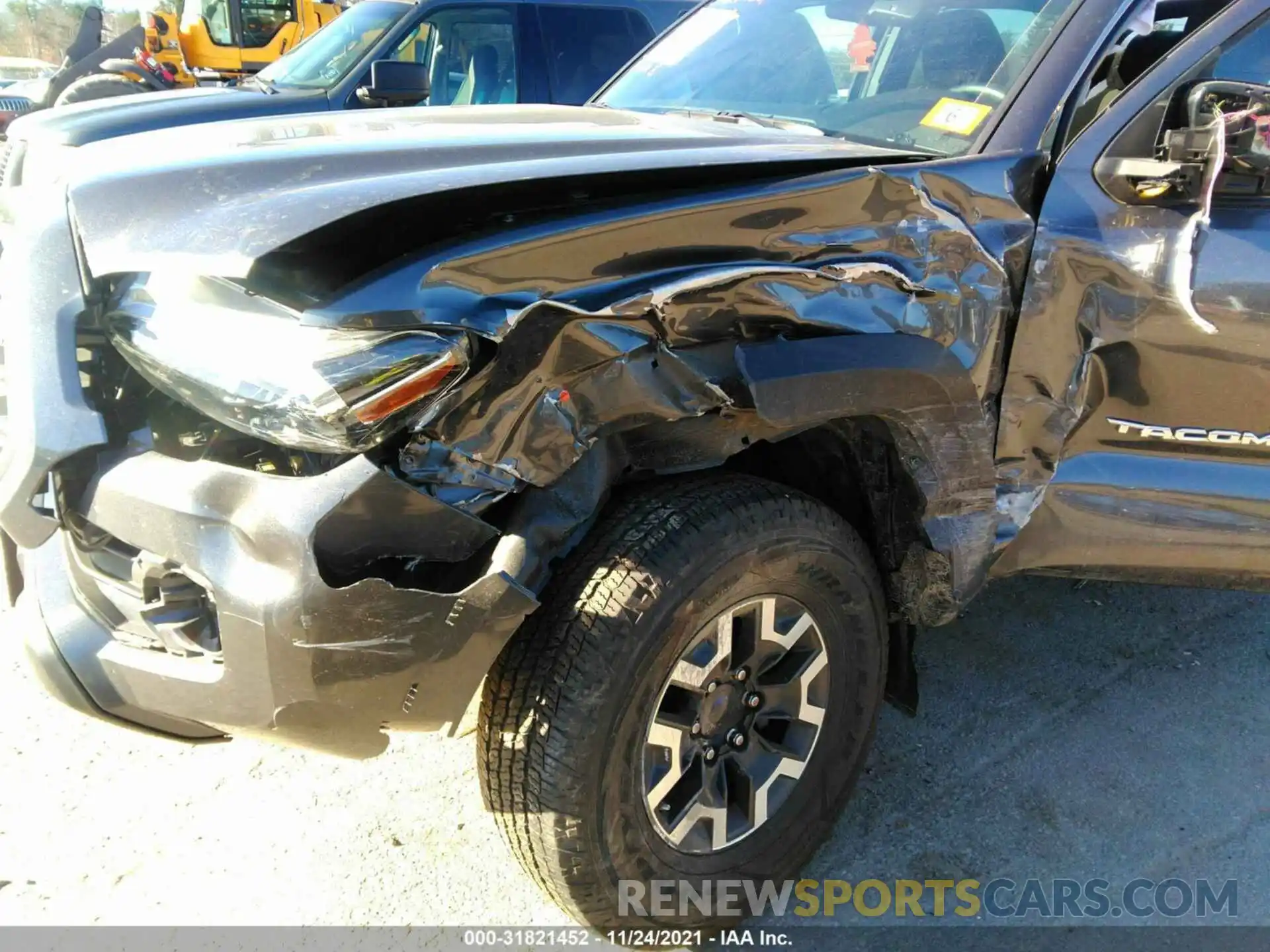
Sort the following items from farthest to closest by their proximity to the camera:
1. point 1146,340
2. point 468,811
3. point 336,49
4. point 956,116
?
point 336,49 < point 468,811 < point 956,116 < point 1146,340

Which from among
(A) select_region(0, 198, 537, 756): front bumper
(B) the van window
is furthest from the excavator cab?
(A) select_region(0, 198, 537, 756): front bumper

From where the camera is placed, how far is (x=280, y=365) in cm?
156

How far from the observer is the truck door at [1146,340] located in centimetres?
219

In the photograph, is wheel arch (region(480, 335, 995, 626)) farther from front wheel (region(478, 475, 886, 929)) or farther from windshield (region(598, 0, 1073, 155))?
windshield (region(598, 0, 1073, 155))

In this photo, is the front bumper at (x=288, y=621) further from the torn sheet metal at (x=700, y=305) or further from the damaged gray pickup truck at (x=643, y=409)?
the torn sheet metal at (x=700, y=305)

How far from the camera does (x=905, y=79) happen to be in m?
2.55

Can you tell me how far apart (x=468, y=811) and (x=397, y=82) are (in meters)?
4.40

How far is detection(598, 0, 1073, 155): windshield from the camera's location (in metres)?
2.39

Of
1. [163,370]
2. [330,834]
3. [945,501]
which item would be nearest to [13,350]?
[163,370]

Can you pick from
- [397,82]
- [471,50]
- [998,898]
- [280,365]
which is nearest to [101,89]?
[471,50]

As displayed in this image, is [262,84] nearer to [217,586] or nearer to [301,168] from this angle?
[301,168]

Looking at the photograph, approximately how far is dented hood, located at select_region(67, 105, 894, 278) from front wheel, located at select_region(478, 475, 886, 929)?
0.69 meters

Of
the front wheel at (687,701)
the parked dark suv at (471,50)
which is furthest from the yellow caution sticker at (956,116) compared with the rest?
the parked dark suv at (471,50)

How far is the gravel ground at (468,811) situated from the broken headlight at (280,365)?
3.12 ft
